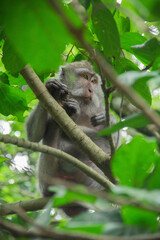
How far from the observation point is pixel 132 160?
1.07m

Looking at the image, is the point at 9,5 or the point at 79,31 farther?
the point at 9,5

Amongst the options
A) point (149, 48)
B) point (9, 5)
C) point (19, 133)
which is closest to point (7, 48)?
point (149, 48)

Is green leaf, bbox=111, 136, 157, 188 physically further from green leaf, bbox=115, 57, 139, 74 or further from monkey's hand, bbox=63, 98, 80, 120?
monkey's hand, bbox=63, 98, 80, 120

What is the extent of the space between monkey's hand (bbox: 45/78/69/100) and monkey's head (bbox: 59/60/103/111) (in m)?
1.00

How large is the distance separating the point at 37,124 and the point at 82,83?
114 cm

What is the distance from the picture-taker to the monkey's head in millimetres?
4816

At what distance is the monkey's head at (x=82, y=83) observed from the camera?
190 inches

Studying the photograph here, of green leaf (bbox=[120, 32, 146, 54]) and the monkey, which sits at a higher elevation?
green leaf (bbox=[120, 32, 146, 54])

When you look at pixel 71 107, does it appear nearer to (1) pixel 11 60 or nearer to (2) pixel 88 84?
(2) pixel 88 84

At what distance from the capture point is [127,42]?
244 cm

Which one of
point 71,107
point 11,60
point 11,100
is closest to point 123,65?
point 11,60

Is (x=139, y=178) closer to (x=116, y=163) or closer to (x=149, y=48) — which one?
(x=116, y=163)

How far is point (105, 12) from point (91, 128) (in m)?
3.12

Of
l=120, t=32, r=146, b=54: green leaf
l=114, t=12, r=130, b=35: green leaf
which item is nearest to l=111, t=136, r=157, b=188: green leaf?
l=120, t=32, r=146, b=54: green leaf
